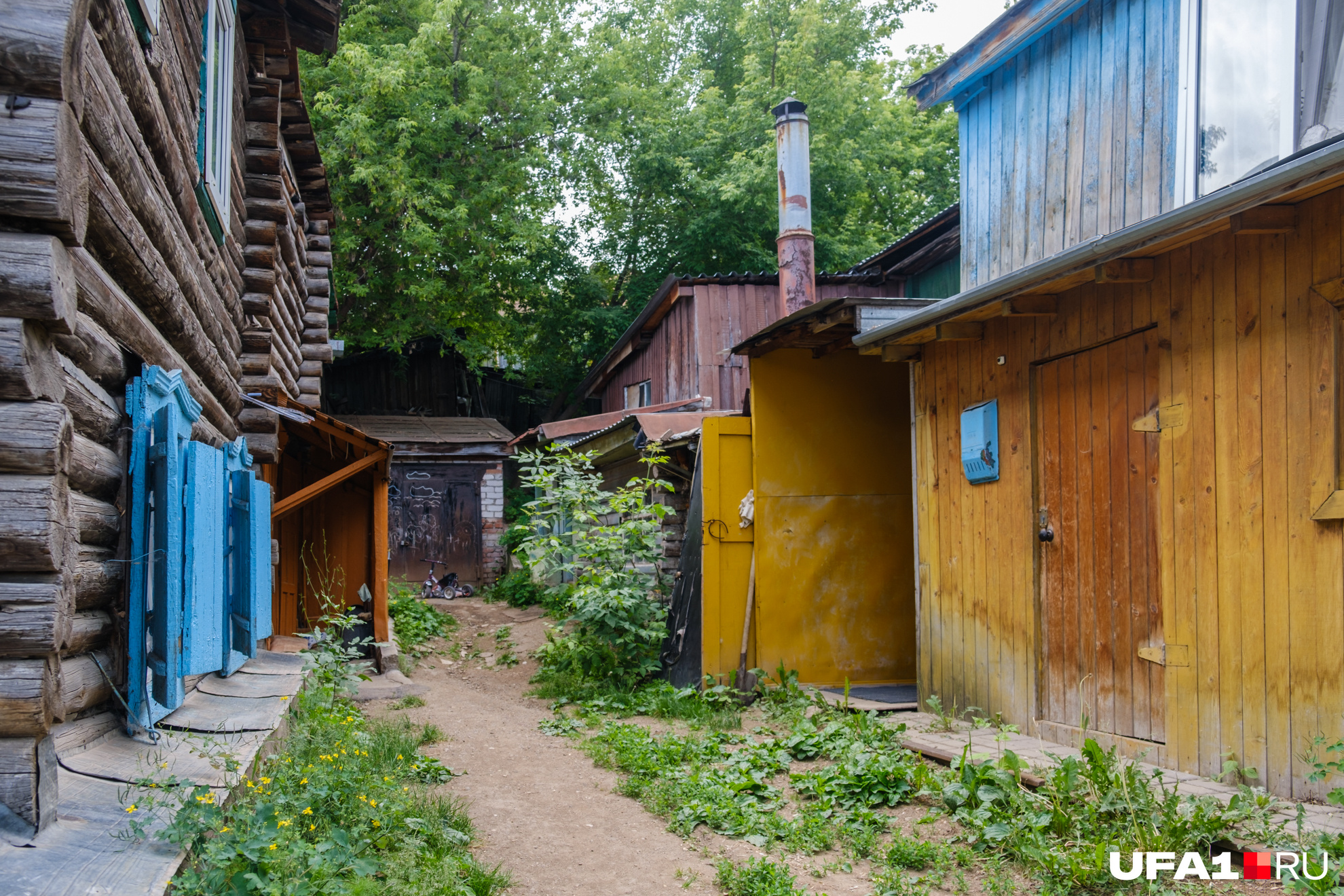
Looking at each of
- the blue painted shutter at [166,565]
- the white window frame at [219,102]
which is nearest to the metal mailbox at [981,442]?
the blue painted shutter at [166,565]

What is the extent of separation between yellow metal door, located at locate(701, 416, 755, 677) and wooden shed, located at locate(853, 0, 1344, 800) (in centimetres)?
168

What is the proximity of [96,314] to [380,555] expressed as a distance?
22.8ft

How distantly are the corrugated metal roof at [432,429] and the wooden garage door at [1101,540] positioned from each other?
551 inches

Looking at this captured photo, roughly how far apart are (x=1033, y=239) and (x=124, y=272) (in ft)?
19.5

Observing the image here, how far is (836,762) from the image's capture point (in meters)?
5.73

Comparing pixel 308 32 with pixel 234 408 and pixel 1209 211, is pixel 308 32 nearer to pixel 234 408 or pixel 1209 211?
pixel 234 408

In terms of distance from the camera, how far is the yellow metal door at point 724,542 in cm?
796

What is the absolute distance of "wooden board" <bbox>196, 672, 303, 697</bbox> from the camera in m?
5.24

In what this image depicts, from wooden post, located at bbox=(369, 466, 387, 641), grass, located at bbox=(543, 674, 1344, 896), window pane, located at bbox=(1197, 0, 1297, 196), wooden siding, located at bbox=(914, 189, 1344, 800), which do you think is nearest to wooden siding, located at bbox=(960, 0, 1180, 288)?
window pane, located at bbox=(1197, 0, 1297, 196)

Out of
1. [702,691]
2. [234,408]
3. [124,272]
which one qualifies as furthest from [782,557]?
[124,272]

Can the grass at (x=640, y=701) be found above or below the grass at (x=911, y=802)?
below

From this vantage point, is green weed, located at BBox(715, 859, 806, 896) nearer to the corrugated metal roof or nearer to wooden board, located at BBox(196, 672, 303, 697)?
wooden board, located at BBox(196, 672, 303, 697)

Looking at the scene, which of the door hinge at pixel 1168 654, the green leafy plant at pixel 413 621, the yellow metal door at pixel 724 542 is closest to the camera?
the door hinge at pixel 1168 654

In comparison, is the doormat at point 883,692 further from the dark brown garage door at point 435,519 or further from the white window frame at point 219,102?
the dark brown garage door at point 435,519
